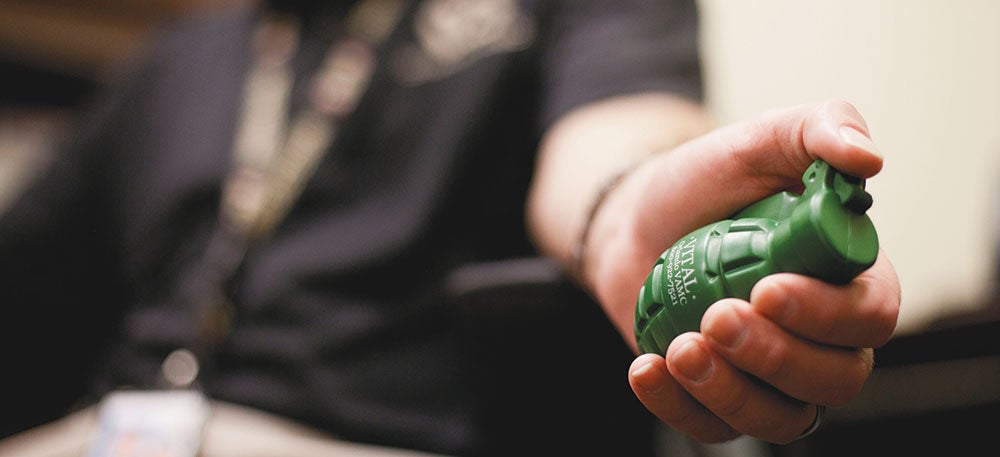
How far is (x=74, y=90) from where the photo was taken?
1.73m

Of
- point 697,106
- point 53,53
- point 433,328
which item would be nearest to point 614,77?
point 697,106

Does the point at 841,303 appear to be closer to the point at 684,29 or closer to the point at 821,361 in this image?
the point at 821,361

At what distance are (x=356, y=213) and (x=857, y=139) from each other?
0.56 metres

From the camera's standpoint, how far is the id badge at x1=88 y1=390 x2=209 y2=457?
0.52 meters

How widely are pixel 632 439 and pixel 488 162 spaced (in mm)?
323

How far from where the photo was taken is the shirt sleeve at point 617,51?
23.6 inches

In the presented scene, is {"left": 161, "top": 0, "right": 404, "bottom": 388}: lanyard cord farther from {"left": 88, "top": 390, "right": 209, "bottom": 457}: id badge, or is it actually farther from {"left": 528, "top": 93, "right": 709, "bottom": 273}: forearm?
{"left": 528, "top": 93, "right": 709, "bottom": 273}: forearm

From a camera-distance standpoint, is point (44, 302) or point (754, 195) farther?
point (44, 302)

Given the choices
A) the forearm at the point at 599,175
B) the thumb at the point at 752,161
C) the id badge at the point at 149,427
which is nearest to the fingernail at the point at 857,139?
the thumb at the point at 752,161

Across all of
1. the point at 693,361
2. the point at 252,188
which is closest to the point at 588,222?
the point at 693,361

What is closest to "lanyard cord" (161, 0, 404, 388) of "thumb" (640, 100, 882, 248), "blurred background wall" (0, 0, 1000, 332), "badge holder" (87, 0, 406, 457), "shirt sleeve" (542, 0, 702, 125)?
"badge holder" (87, 0, 406, 457)

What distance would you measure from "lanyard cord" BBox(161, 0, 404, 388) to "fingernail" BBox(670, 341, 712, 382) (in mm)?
531

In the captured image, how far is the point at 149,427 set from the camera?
54cm

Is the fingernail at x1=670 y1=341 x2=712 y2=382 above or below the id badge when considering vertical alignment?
above
